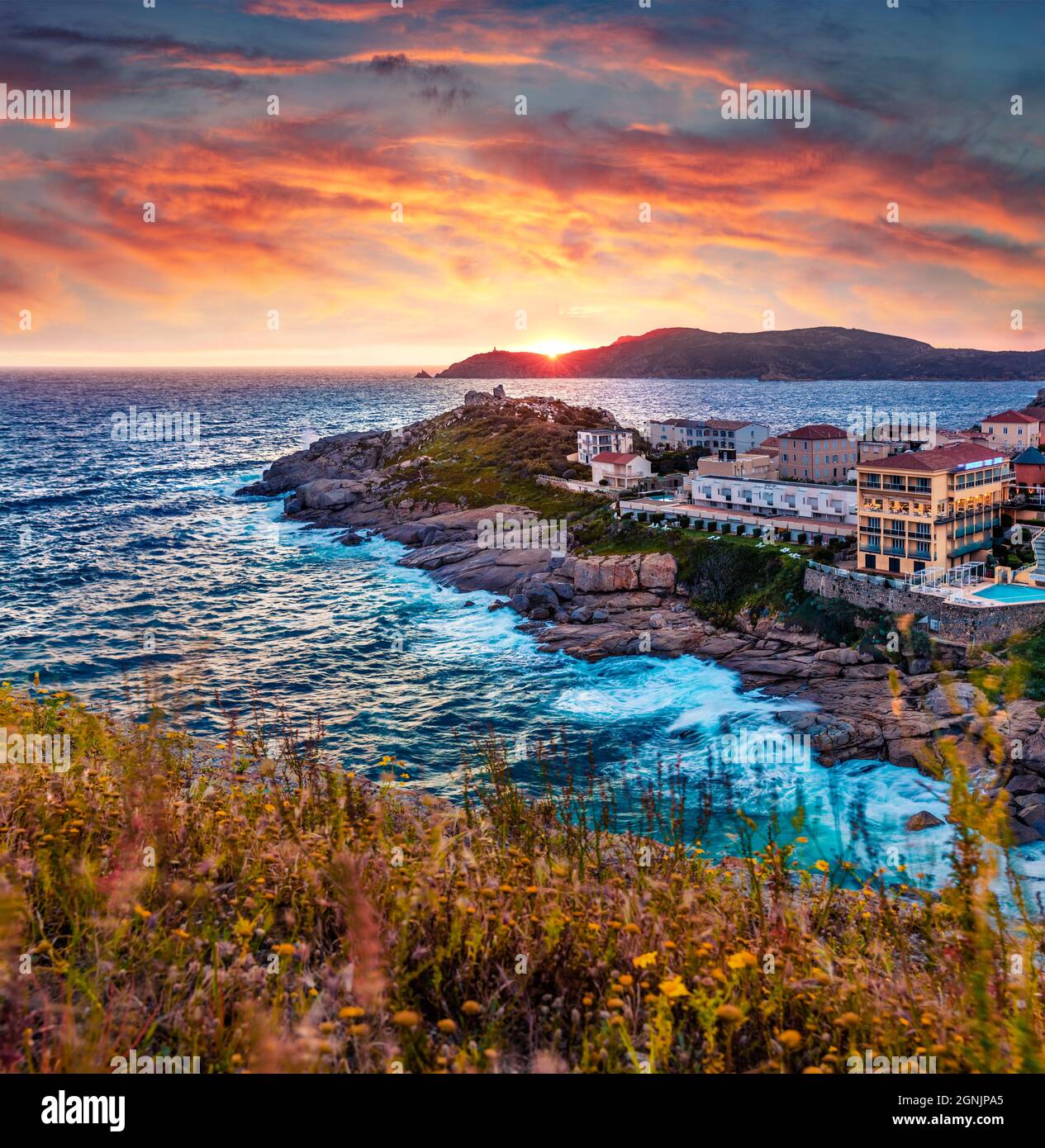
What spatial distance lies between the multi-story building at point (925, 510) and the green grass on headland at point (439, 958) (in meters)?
44.1

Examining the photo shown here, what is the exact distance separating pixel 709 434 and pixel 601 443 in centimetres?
1740

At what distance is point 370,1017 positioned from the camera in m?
5.32

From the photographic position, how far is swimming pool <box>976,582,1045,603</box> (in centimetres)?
4200

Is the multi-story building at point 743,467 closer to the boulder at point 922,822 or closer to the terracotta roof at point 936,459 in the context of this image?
the terracotta roof at point 936,459

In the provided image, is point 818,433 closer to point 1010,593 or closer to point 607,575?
point 607,575

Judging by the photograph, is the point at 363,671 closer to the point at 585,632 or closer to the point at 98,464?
the point at 585,632

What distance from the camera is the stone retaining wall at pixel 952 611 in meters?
40.5

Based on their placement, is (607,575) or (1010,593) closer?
(1010,593)

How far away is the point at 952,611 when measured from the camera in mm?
41969

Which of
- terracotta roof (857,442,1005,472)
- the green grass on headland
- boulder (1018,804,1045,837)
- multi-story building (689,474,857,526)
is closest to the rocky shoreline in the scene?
boulder (1018,804,1045,837)

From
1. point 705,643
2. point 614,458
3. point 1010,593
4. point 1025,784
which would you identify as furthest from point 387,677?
point 614,458
